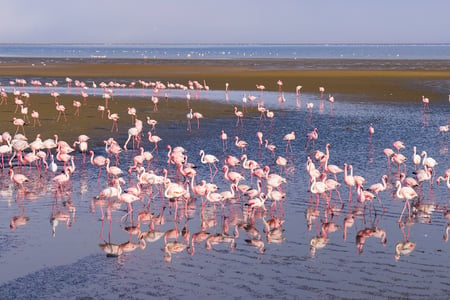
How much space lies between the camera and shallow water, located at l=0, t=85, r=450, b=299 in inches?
404

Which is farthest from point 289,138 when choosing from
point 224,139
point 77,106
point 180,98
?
point 180,98

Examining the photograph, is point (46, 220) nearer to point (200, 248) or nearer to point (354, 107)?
point (200, 248)

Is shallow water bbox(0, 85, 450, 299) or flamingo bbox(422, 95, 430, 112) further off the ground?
flamingo bbox(422, 95, 430, 112)

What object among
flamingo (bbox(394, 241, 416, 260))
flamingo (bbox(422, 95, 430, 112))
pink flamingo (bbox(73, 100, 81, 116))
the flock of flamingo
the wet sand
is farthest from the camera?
flamingo (bbox(422, 95, 430, 112))

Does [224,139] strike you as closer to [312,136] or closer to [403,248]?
[312,136]

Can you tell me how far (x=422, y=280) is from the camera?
34.5 ft

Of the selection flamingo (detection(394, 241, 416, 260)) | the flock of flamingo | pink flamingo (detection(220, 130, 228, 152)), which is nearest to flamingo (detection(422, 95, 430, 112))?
the flock of flamingo

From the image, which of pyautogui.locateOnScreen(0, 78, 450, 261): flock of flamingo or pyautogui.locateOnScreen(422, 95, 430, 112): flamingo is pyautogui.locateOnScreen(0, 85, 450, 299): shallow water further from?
pyautogui.locateOnScreen(422, 95, 430, 112): flamingo

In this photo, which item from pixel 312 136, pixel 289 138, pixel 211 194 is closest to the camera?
pixel 211 194

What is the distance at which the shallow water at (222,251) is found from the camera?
10266 millimetres

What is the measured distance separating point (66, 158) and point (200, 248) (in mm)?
7129

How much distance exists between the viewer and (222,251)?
12.0m

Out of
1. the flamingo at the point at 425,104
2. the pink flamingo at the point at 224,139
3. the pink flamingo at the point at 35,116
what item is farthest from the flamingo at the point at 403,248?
the flamingo at the point at 425,104

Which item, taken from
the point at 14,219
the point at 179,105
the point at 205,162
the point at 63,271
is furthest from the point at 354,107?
the point at 63,271
